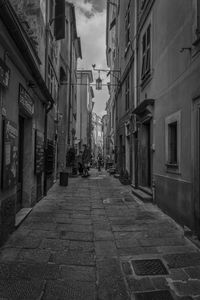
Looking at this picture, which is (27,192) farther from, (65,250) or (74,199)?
(65,250)

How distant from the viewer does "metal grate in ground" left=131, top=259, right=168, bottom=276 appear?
437 centimetres

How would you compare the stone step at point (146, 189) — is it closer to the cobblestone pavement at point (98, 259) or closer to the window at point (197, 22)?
the cobblestone pavement at point (98, 259)

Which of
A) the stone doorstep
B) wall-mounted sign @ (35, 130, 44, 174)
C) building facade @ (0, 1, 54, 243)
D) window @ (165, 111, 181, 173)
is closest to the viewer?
building facade @ (0, 1, 54, 243)

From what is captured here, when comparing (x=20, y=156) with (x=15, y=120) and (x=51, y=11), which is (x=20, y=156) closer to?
(x=15, y=120)

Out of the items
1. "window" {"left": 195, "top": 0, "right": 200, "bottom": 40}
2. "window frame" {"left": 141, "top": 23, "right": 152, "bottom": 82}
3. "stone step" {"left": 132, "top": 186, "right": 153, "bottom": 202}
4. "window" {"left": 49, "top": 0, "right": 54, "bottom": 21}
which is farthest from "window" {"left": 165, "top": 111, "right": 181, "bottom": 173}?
"window" {"left": 49, "top": 0, "right": 54, "bottom": 21}

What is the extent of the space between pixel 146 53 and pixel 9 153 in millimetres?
7036

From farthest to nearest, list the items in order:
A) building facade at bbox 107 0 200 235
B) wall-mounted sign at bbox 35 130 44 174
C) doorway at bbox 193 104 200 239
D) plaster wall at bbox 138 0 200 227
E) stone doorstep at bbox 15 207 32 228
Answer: wall-mounted sign at bbox 35 130 44 174 → stone doorstep at bbox 15 207 32 228 → plaster wall at bbox 138 0 200 227 → building facade at bbox 107 0 200 235 → doorway at bbox 193 104 200 239

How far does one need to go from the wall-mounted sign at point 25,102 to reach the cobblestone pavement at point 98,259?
8.07 ft

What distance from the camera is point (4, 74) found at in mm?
5305

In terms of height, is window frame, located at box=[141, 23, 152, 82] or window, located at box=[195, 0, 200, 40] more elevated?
window frame, located at box=[141, 23, 152, 82]

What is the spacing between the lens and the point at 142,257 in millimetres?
5020

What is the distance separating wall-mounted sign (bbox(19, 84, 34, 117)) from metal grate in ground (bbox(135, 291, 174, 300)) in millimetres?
4569

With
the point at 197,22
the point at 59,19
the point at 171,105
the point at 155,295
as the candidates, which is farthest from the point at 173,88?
the point at 59,19

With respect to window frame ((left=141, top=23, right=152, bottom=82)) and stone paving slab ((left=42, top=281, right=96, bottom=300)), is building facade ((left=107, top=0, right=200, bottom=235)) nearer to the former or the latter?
window frame ((left=141, top=23, right=152, bottom=82))
